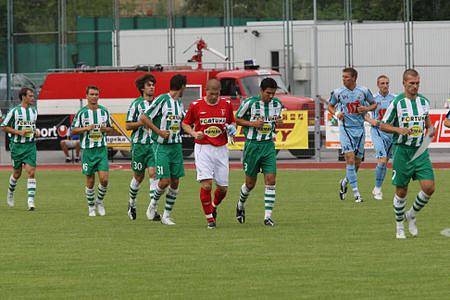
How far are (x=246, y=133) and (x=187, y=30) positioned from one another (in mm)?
31829

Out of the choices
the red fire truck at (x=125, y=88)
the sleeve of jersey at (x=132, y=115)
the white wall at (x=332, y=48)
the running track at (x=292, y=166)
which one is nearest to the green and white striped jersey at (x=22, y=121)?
the sleeve of jersey at (x=132, y=115)

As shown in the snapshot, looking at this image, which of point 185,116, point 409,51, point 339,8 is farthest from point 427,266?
point 339,8

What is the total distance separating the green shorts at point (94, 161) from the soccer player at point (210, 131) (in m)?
2.61

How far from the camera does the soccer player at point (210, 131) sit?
16.9 meters

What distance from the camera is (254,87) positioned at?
123ft

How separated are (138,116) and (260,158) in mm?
2344

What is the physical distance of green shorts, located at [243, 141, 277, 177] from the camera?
17391 millimetres

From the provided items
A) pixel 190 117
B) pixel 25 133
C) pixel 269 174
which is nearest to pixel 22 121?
pixel 25 133

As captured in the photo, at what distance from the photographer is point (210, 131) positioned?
16891 mm

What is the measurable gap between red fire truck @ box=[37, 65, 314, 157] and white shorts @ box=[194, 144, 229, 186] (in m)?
18.7

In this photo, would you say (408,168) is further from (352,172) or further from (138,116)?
(352,172)

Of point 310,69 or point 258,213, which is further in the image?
point 310,69

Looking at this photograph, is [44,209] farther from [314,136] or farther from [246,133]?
[314,136]

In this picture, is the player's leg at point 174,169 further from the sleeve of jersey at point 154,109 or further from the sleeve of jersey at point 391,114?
the sleeve of jersey at point 391,114
